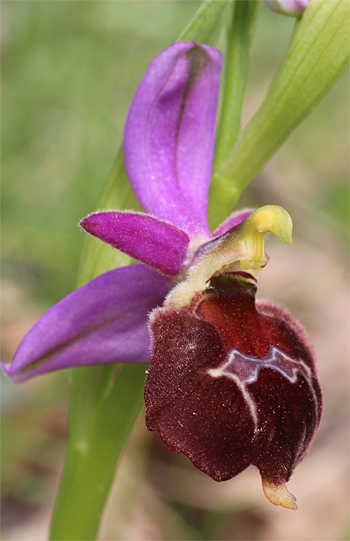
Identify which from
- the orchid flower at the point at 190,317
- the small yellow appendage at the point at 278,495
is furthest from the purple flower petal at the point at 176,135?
the small yellow appendage at the point at 278,495

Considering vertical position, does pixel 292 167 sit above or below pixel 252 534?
above

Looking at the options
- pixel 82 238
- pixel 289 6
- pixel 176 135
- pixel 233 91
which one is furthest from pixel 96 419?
pixel 82 238

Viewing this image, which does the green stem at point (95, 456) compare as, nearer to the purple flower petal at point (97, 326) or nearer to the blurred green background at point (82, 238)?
the purple flower petal at point (97, 326)

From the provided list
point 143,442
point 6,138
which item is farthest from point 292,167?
point 143,442

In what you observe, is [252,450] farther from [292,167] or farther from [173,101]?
[292,167]

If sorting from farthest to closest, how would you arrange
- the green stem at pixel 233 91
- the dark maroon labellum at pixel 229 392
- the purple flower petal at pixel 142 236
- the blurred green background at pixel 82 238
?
the blurred green background at pixel 82 238, the green stem at pixel 233 91, the purple flower petal at pixel 142 236, the dark maroon labellum at pixel 229 392

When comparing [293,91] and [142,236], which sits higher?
[293,91]

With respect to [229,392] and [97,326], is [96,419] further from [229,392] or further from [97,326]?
[229,392]
